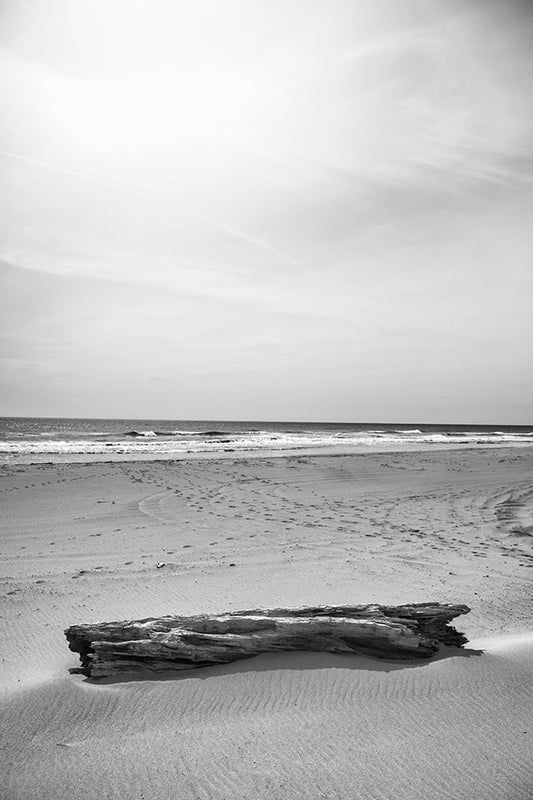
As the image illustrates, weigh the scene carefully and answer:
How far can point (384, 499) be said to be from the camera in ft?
37.7

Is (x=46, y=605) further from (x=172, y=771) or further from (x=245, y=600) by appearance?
(x=172, y=771)

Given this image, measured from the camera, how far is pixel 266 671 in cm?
319

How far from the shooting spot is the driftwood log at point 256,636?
319cm

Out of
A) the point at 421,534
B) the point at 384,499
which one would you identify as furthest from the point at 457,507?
the point at 421,534

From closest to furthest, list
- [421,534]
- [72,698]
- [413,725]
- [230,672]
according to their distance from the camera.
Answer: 1. [413,725]
2. [72,698]
3. [230,672]
4. [421,534]

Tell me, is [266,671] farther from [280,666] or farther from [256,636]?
[256,636]

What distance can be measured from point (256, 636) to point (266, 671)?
244mm

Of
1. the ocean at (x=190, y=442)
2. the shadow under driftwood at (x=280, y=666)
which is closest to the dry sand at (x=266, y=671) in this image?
the shadow under driftwood at (x=280, y=666)

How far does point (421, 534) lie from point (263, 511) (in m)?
3.30

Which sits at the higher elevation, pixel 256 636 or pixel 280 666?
pixel 256 636

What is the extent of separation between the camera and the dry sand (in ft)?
7.88

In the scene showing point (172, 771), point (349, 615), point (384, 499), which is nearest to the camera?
point (172, 771)

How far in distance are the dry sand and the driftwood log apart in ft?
0.33

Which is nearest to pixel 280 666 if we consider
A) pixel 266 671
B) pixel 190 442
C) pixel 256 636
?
pixel 266 671
